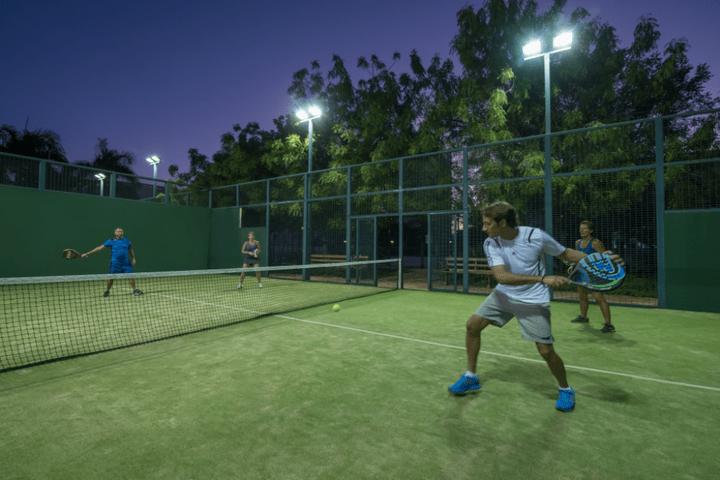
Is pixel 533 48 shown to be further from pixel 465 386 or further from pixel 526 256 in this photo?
pixel 465 386

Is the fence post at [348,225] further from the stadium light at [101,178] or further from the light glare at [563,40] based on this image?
the stadium light at [101,178]

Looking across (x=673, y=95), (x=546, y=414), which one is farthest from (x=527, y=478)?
(x=673, y=95)

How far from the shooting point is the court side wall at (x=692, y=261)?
7.54 meters

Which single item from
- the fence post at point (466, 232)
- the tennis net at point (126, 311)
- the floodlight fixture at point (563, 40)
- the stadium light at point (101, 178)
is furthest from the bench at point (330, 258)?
the stadium light at point (101, 178)

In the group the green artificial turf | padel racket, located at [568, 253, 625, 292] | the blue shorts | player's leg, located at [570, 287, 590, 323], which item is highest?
padel racket, located at [568, 253, 625, 292]

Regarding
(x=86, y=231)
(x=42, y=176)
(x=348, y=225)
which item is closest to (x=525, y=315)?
(x=348, y=225)

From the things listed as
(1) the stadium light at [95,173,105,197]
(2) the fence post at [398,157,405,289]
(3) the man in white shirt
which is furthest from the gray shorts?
(1) the stadium light at [95,173,105,197]

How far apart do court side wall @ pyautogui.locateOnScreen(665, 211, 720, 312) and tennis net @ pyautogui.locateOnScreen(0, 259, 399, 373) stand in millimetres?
6825

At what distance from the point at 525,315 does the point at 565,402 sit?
779 mm

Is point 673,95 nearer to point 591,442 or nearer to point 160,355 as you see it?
point 591,442

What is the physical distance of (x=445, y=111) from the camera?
51.5ft

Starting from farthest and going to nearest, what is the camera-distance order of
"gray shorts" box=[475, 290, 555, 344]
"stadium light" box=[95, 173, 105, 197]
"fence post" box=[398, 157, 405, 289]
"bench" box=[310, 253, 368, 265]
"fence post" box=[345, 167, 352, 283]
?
"stadium light" box=[95, 173, 105, 197] → "fence post" box=[345, 167, 352, 283] → "bench" box=[310, 253, 368, 265] → "fence post" box=[398, 157, 405, 289] → "gray shorts" box=[475, 290, 555, 344]

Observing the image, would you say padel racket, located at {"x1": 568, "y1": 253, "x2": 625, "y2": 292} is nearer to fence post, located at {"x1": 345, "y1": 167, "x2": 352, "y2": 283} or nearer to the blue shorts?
the blue shorts

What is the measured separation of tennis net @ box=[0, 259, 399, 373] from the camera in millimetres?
4718
